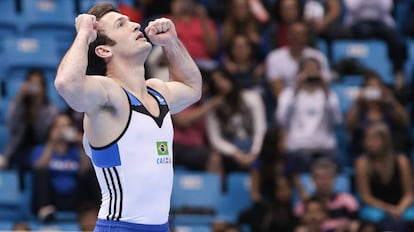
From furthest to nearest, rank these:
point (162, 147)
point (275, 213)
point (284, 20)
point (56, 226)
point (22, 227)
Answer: point (284, 20)
point (275, 213)
point (56, 226)
point (22, 227)
point (162, 147)

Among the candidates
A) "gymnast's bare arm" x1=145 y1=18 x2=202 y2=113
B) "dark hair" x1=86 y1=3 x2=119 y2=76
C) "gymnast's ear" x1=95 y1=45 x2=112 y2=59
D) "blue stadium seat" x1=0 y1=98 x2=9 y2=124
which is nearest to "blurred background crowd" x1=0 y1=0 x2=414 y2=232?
"blue stadium seat" x1=0 y1=98 x2=9 y2=124

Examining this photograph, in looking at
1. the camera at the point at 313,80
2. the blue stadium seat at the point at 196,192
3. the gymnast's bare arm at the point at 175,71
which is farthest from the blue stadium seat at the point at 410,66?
the gymnast's bare arm at the point at 175,71

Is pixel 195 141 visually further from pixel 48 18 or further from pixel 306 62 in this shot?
pixel 48 18

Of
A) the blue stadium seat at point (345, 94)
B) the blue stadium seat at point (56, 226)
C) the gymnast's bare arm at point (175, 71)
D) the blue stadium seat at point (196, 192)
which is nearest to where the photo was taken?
the gymnast's bare arm at point (175, 71)

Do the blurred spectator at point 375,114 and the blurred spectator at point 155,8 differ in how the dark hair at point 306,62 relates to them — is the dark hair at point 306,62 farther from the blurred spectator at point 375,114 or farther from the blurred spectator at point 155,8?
the blurred spectator at point 155,8

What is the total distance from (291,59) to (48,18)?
115 inches

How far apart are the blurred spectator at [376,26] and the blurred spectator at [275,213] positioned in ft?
10.8

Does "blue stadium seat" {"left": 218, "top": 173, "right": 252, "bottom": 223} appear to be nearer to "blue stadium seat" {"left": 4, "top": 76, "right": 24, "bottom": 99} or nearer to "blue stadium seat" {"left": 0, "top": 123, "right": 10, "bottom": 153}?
"blue stadium seat" {"left": 0, "top": 123, "right": 10, "bottom": 153}

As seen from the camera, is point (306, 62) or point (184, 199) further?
point (306, 62)

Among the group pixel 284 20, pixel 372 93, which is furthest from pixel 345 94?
pixel 284 20

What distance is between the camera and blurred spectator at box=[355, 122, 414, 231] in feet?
35.3

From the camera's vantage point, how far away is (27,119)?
1121 cm

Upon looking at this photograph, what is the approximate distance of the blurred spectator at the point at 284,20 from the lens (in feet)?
42.1

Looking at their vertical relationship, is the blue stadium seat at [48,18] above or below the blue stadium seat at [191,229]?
above
